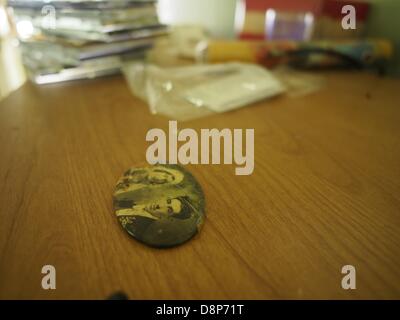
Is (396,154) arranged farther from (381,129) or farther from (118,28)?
(118,28)

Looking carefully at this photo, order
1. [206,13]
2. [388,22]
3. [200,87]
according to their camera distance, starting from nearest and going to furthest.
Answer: [200,87], [388,22], [206,13]

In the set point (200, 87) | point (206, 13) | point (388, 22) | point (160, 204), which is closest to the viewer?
point (160, 204)

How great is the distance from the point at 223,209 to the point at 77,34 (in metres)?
0.53

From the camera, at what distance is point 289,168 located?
0.36 m

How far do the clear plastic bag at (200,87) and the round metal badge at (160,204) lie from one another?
0.55 feet

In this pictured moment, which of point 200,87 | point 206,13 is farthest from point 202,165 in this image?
point 206,13

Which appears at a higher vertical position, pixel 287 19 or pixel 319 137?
pixel 287 19

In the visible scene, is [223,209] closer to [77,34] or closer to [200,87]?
[200,87]

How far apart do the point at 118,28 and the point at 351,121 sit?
1.64 ft

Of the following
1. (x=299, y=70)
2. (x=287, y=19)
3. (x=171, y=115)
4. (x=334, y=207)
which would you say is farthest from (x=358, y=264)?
(x=287, y=19)

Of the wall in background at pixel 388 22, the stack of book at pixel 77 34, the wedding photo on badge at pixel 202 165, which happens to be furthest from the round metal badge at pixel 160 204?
the wall in background at pixel 388 22

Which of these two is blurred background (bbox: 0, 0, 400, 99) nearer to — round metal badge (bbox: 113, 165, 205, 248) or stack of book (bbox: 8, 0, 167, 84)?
stack of book (bbox: 8, 0, 167, 84)

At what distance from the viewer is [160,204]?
290 mm

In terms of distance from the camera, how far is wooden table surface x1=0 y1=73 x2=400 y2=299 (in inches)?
9.0
